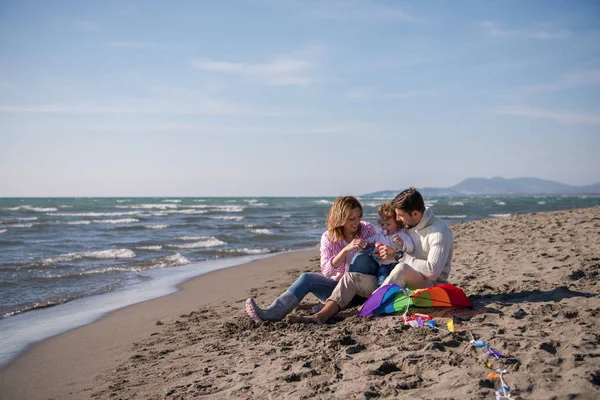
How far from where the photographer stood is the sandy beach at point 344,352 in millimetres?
3021

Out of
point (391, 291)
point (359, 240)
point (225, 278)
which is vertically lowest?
point (225, 278)

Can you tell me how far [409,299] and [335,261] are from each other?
85 cm

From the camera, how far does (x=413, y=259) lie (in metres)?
4.81

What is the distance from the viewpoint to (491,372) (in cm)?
303

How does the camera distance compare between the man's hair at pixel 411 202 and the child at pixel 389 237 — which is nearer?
the man's hair at pixel 411 202

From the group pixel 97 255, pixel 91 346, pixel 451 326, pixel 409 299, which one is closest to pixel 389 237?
pixel 409 299

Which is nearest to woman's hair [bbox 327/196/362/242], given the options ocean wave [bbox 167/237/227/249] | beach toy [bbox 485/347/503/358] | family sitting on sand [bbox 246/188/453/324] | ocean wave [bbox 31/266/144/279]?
family sitting on sand [bbox 246/188/453/324]

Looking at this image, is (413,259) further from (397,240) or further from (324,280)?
(324,280)

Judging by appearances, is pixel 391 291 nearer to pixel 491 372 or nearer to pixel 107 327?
pixel 491 372

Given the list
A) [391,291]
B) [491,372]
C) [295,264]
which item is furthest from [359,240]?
[295,264]

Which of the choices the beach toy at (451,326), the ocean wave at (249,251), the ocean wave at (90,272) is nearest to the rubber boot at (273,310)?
the beach toy at (451,326)

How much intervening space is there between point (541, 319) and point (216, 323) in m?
3.39

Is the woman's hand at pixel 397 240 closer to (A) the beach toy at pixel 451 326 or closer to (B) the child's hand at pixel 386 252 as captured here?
(B) the child's hand at pixel 386 252

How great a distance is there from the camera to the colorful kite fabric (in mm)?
4555
